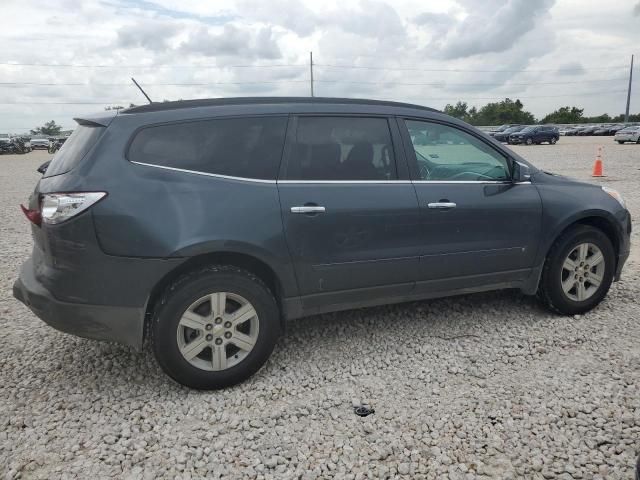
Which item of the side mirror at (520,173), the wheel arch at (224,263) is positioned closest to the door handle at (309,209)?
the wheel arch at (224,263)

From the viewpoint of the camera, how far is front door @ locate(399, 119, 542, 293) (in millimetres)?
3830

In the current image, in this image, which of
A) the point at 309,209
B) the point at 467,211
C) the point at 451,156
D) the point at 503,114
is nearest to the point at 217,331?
the point at 309,209

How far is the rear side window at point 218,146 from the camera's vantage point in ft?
10.4

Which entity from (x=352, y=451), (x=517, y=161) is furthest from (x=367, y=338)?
(x=517, y=161)

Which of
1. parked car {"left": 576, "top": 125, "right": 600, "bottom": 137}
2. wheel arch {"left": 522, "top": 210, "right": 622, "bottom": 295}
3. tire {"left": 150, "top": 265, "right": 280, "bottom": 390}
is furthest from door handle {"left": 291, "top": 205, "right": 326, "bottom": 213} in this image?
parked car {"left": 576, "top": 125, "right": 600, "bottom": 137}

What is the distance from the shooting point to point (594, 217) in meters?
4.42

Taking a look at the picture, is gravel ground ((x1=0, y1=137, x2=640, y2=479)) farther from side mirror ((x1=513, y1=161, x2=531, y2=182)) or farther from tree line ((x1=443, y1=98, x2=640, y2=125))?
tree line ((x1=443, y1=98, x2=640, y2=125))

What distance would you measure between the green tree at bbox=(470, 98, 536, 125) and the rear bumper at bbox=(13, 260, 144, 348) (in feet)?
277

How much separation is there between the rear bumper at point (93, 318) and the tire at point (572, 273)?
10.3ft

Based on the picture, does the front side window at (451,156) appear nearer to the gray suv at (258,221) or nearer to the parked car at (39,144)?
the gray suv at (258,221)

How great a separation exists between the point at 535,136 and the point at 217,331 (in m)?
38.7

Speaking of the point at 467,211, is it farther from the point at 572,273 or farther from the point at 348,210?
the point at 572,273

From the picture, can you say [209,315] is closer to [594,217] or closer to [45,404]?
[45,404]

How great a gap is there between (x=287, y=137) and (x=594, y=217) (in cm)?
270
